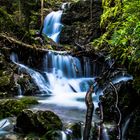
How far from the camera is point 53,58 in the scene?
15.0 metres

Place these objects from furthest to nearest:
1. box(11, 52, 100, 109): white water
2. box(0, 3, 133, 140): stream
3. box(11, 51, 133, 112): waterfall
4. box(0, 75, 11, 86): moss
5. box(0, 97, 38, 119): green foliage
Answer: box(11, 51, 133, 112): waterfall
box(0, 75, 11, 86): moss
box(11, 52, 100, 109): white water
box(0, 3, 133, 140): stream
box(0, 97, 38, 119): green foliage

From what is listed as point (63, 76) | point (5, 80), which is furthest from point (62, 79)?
point (5, 80)

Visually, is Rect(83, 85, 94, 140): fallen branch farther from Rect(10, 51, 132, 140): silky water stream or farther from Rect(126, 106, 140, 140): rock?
Rect(10, 51, 132, 140): silky water stream

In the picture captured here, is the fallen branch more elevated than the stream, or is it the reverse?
the fallen branch

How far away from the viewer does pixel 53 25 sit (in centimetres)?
2238

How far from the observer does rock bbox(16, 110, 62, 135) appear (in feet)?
22.0

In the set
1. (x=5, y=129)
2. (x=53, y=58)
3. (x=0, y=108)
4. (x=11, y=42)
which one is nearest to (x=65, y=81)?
(x=53, y=58)

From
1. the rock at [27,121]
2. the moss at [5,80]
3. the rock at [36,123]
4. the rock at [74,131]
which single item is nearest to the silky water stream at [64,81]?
the moss at [5,80]

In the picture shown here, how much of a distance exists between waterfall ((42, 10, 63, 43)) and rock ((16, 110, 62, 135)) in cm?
1424

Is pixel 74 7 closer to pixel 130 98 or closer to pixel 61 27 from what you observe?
pixel 61 27

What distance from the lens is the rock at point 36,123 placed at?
6719 millimetres

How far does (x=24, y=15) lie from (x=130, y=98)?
643 inches

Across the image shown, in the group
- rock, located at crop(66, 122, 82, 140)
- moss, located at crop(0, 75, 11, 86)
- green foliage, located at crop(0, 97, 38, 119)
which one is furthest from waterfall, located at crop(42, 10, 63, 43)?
rock, located at crop(66, 122, 82, 140)

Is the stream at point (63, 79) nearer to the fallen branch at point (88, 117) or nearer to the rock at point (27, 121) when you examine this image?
the rock at point (27, 121)
